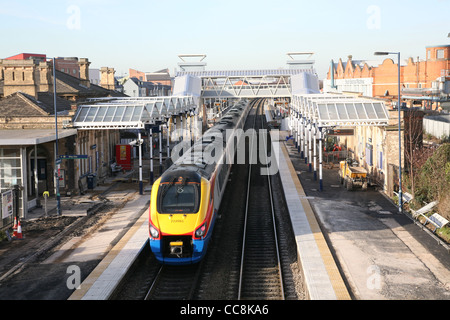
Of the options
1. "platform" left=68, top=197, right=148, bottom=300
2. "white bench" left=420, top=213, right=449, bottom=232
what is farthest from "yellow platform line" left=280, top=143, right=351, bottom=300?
"platform" left=68, top=197, right=148, bottom=300

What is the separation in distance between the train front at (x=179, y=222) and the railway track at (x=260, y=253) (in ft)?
5.88

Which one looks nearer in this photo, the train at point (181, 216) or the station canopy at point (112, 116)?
the train at point (181, 216)

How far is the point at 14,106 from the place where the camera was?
103 ft

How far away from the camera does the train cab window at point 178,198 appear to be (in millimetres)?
16578

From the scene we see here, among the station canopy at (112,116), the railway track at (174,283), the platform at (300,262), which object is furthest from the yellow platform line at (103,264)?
the station canopy at (112,116)

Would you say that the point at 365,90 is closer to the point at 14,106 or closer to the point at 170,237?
the point at 14,106

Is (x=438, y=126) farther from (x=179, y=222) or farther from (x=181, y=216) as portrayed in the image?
(x=179, y=222)

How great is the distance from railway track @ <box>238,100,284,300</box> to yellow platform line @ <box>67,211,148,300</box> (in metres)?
4.39

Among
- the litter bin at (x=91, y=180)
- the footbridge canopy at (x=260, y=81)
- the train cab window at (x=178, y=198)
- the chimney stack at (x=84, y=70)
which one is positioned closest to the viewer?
the train cab window at (x=178, y=198)

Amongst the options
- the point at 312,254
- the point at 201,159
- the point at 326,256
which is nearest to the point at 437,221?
the point at 326,256

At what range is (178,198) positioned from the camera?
16.8m

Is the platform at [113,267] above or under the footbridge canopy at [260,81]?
under

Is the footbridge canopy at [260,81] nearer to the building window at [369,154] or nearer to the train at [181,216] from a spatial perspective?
the building window at [369,154]

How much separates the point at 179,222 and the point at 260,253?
3987 mm
